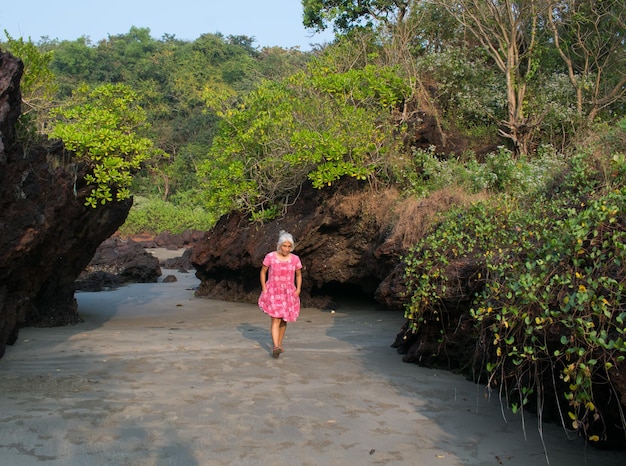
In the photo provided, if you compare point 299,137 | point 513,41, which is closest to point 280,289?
point 299,137

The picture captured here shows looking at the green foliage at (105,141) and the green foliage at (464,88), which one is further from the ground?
the green foliage at (464,88)

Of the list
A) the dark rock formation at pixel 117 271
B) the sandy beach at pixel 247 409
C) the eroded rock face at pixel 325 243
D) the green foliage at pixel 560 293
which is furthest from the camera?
the dark rock formation at pixel 117 271

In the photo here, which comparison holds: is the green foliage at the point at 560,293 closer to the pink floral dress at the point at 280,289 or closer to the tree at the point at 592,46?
the pink floral dress at the point at 280,289

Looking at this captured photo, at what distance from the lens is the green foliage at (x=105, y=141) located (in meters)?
9.74

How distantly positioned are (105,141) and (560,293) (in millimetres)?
7565

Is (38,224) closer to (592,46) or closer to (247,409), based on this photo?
(247,409)

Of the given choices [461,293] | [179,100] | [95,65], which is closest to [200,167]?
[461,293]

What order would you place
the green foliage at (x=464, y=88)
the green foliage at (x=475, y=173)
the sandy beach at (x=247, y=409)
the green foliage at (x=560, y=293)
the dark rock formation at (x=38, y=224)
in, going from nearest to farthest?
the green foliage at (x=560, y=293) < the sandy beach at (x=247, y=409) < the dark rock formation at (x=38, y=224) < the green foliage at (x=475, y=173) < the green foliage at (x=464, y=88)

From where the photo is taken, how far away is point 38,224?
7.64m

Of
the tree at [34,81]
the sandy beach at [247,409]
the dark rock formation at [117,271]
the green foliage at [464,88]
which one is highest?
the green foliage at [464,88]

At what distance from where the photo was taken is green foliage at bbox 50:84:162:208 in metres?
9.74

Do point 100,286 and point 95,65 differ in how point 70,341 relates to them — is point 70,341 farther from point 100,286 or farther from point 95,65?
point 95,65

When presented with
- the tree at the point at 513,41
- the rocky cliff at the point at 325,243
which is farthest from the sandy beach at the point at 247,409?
the tree at the point at 513,41

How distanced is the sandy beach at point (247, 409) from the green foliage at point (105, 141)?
251 centimetres
